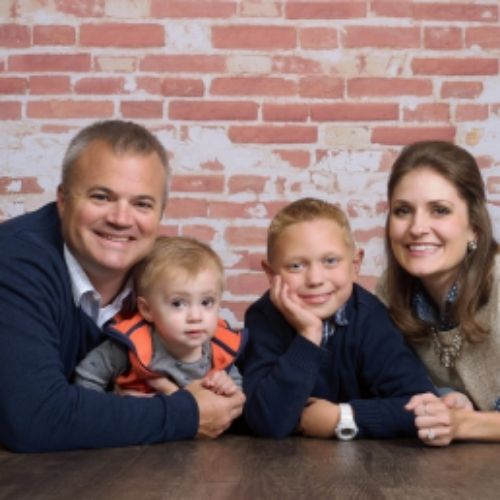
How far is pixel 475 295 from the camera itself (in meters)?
2.47

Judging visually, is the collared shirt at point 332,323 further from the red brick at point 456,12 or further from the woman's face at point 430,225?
the red brick at point 456,12

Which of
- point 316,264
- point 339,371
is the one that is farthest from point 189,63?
point 339,371

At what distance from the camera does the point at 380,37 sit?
357 centimetres

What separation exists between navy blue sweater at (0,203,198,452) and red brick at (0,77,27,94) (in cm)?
145

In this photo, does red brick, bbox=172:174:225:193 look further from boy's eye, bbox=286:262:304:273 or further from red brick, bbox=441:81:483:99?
boy's eye, bbox=286:262:304:273

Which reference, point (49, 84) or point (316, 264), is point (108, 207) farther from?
point (49, 84)

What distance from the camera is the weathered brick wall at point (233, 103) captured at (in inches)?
139

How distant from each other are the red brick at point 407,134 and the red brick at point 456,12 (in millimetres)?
→ 432

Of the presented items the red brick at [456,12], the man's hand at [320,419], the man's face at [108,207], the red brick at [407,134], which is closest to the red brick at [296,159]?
the red brick at [407,134]

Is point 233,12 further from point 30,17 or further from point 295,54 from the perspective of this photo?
point 30,17

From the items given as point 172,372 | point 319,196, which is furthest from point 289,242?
point 319,196

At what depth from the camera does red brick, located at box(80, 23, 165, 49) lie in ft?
11.7

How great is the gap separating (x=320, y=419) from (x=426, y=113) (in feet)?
5.57

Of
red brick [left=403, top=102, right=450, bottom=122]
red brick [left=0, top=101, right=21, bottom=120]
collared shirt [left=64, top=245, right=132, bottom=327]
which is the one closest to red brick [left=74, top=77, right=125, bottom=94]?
red brick [left=0, top=101, right=21, bottom=120]
